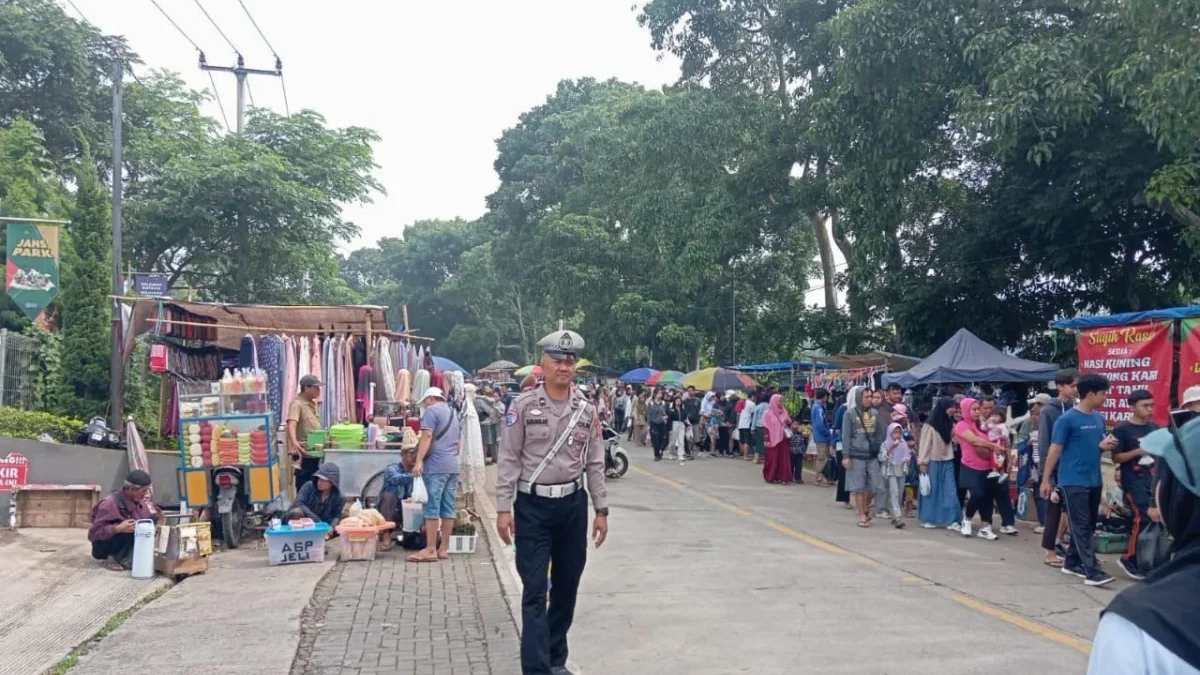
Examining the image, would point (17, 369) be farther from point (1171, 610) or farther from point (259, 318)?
point (1171, 610)

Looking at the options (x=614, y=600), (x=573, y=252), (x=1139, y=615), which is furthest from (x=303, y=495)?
(x=573, y=252)

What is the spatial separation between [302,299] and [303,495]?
59.6ft

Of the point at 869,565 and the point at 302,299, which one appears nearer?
the point at 869,565

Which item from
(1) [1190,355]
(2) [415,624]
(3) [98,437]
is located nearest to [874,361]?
(1) [1190,355]

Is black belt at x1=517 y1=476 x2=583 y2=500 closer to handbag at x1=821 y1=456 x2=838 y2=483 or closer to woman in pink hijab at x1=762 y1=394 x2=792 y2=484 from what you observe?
handbag at x1=821 y1=456 x2=838 y2=483

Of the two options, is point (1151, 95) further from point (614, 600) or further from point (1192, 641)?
point (1192, 641)

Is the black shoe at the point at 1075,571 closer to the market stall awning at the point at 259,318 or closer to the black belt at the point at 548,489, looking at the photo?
the black belt at the point at 548,489

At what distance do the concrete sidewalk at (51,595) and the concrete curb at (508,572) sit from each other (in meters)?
3.01

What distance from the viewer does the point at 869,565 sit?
9711 millimetres

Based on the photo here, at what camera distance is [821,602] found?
7.94 metres

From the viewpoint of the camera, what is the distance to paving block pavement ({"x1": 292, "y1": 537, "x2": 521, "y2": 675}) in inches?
250

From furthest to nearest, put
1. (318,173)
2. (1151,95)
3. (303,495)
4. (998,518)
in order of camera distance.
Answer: (318,173) < (998,518) < (1151,95) < (303,495)

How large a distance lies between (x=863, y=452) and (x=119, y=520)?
342 inches

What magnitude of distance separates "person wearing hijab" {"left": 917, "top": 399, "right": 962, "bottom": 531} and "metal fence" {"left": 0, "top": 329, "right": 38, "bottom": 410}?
13697mm
